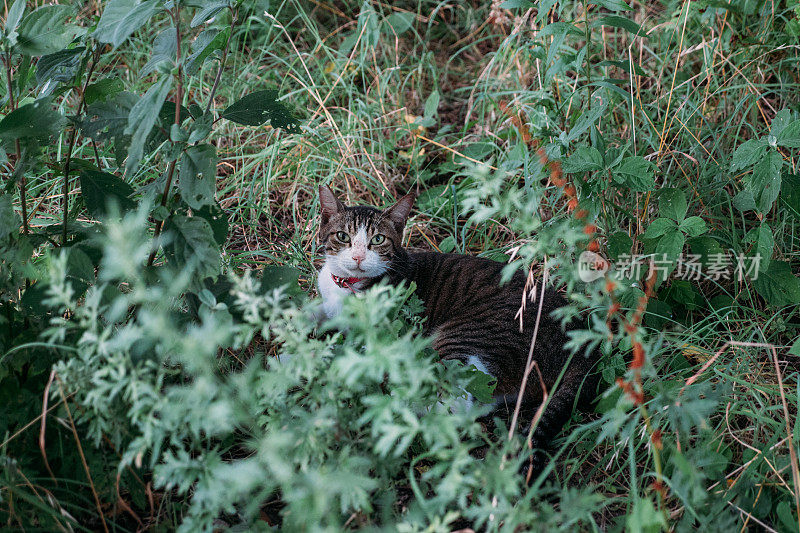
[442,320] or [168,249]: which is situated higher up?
[168,249]

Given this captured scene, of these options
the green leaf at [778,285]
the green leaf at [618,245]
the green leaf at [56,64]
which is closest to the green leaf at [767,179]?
the green leaf at [778,285]

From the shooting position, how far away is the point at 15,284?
177 centimetres

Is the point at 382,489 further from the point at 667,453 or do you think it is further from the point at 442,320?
the point at 442,320

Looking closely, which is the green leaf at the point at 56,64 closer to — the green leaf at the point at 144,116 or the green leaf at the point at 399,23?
the green leaf at the point at 144,116

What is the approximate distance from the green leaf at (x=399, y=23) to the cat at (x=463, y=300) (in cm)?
164

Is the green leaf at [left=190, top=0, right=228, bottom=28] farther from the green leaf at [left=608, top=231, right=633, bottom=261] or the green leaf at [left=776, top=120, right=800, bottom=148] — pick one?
the green leaf at [left=776, top=120, right=800, bottom=148]

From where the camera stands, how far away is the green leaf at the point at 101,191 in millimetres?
1905

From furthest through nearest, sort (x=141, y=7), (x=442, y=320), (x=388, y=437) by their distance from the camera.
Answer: (x=442, y=320) → (x=141, y=7) → (x=388, y=437)

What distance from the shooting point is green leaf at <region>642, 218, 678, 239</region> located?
2.44 metres

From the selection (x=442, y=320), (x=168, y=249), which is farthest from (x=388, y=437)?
(x=442, y=320)

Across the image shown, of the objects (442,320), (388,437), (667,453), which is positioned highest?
(388,437)

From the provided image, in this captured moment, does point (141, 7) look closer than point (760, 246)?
Yes

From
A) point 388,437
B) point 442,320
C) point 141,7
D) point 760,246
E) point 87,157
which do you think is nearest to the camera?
point 388,437

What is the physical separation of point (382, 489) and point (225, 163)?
218 cm
